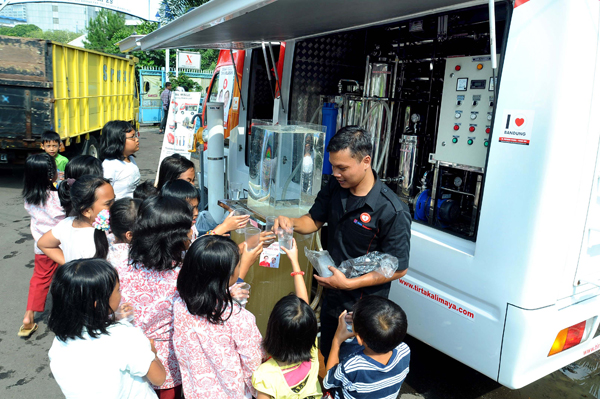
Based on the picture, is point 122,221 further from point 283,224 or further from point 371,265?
point 371,265

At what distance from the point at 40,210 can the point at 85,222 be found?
103 cm

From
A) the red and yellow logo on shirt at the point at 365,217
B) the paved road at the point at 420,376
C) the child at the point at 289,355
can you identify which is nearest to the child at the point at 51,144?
the paved road at the point at 420,376

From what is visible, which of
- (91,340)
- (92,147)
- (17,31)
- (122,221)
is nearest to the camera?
(91,340)

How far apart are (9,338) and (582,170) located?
4.20 m

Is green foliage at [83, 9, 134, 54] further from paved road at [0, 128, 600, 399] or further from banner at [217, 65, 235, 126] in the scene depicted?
paved road at [0, 128, 600, 399]

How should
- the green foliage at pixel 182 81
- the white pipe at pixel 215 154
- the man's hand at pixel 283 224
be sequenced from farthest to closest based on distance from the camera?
the green foliage at pixel 182 81 < the white pipe at pixel 215 154 < the man's hand at pixel 283 224

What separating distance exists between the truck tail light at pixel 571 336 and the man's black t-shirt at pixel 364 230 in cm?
91

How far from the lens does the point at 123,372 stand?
1.68m

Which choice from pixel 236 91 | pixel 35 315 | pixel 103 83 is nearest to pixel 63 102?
pixel 103 83

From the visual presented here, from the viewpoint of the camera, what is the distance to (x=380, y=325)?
5.85 ft

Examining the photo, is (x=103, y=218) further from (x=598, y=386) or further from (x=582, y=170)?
(x=598, y=386)

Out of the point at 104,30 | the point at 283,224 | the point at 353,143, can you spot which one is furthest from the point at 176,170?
the point at 104,30

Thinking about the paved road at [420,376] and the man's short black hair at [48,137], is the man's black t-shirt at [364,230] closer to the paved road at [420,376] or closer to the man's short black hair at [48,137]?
the paved road at [420,376]

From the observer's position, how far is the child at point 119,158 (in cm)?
387
